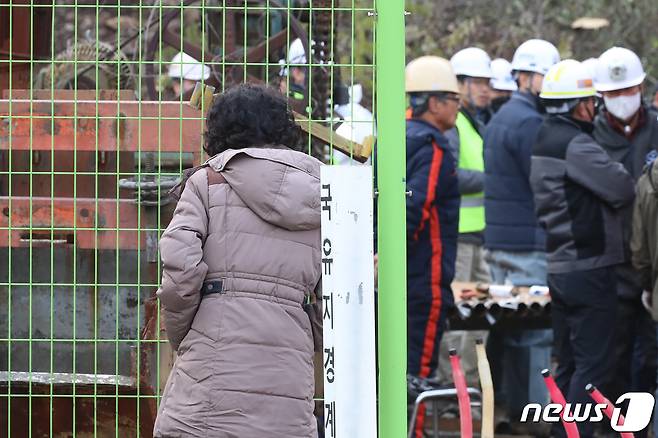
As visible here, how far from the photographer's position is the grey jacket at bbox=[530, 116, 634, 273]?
6625 mm

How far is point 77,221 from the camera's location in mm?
4832

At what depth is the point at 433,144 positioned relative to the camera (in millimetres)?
6984

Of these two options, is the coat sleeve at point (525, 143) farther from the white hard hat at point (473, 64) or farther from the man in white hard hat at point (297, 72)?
the man in white hard hat at point (297, 72)

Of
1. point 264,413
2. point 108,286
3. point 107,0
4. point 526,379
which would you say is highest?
point 107,0

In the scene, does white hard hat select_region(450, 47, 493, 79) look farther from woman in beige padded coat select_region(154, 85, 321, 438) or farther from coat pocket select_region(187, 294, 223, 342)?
coat pocket select_region(187, 294, 223, 342)

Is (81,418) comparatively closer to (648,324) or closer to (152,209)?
(152,209)

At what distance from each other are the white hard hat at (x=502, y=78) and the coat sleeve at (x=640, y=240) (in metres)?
3.80

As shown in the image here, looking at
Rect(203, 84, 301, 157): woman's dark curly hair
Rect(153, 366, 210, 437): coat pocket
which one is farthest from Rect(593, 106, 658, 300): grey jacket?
Rect(153, 366, 210, 437): coat pocket

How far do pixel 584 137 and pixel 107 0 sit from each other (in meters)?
3.25

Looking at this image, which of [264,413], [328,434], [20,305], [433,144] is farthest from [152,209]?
[433,144]

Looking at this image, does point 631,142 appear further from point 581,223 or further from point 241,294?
point 241,294

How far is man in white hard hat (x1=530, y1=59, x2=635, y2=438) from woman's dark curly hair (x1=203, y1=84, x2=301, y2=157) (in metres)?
2.90

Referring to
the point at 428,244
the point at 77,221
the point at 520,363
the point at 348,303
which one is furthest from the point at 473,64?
the point at 348,303

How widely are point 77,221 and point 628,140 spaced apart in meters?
3.59
